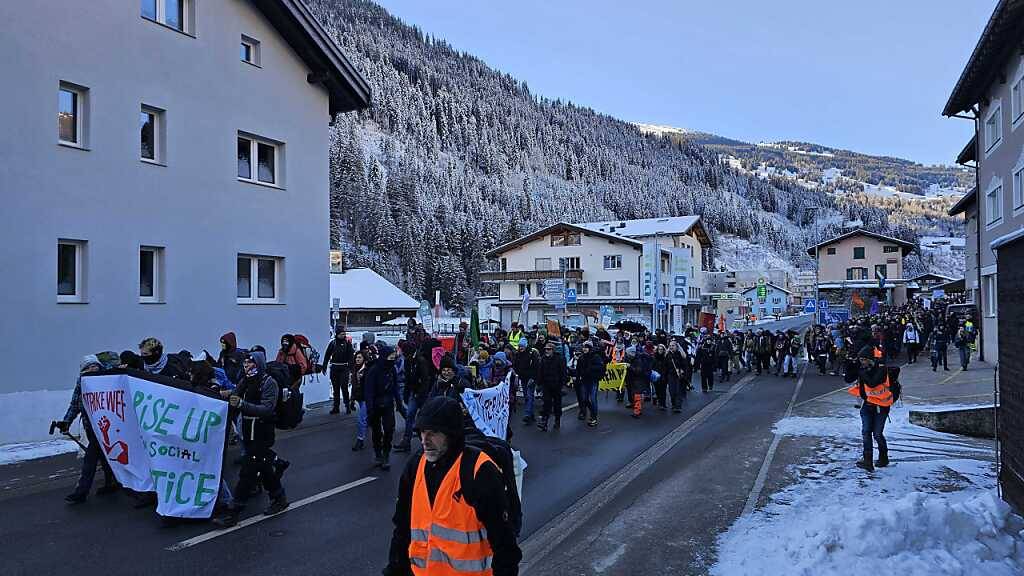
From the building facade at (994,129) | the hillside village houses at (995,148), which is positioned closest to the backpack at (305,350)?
the hillside village houses at (995,148)

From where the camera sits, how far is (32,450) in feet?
38.9

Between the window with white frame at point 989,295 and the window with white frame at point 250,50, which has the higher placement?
the window with white frame at point 250,50

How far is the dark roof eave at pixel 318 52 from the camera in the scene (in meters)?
18.4

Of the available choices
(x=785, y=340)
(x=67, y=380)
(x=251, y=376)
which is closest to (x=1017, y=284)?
(x=251, y=376)

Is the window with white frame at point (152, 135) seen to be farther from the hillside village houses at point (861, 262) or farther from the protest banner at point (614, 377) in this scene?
the hillside village houses at point (861, 262)

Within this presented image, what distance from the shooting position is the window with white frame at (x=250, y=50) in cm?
1808

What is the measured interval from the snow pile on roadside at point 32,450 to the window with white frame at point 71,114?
576 centimetres

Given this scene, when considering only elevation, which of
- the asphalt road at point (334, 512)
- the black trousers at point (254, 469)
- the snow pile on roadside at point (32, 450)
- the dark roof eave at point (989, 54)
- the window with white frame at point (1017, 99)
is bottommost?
the snow pile on roadside at point (32, 450)

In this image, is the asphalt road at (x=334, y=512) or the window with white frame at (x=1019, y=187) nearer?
the asphalt road at (x=334, y=512)

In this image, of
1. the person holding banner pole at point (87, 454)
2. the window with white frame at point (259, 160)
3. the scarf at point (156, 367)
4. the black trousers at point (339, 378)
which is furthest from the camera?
the window with white frame at point (259, 160)

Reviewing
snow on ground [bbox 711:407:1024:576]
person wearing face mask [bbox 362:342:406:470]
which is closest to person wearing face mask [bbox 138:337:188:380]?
person wearing face mask [bbox 362:342:406:470]

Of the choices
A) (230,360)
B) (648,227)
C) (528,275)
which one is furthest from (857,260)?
(230,360)

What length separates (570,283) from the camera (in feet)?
227

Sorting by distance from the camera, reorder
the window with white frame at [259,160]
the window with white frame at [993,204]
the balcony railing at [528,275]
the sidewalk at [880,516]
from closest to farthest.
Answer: the sidewalk at [880,516] < the window with white frame at [259,160] < the window with white frame at [993,204] < the balcony railing at [528,275]
